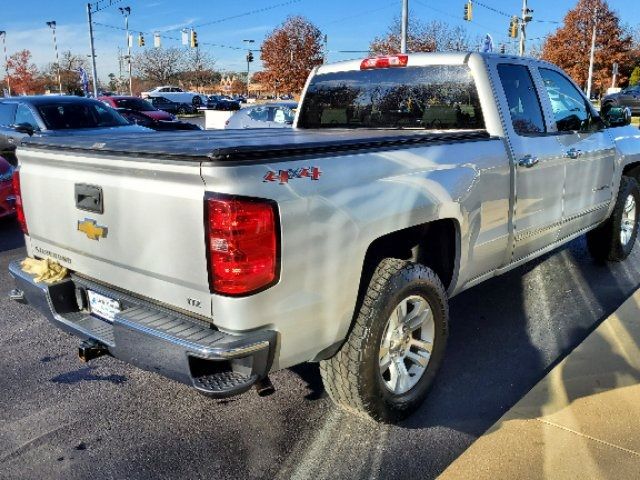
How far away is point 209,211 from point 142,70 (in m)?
85.2

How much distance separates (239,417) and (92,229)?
1.30m

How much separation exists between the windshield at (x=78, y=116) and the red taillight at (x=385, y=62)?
22.3ft

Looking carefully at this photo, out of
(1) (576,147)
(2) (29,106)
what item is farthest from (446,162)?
(2) (29,106)

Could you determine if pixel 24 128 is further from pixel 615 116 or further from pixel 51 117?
pixel 615 116

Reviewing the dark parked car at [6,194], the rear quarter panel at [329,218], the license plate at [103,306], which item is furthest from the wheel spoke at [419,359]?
the dark parked car at [6,194]

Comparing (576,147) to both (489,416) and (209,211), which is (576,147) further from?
(209,211)

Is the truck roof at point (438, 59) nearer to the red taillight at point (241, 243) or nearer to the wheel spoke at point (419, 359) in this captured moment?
the wheel spoke at point (419, 359)

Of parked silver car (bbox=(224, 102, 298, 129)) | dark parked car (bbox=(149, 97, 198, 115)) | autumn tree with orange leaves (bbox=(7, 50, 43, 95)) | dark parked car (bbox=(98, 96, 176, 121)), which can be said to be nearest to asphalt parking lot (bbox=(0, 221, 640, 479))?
parked silver car (bbox=(224, 102, 298, 129))

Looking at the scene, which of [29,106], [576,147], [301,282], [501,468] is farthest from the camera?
[29,106]

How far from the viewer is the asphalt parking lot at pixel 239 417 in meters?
2.84

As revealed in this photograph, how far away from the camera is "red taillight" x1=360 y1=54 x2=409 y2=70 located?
14.4 ft

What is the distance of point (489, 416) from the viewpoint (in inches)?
128

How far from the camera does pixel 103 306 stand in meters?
2.96

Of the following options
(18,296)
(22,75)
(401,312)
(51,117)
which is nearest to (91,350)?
(18,296)
